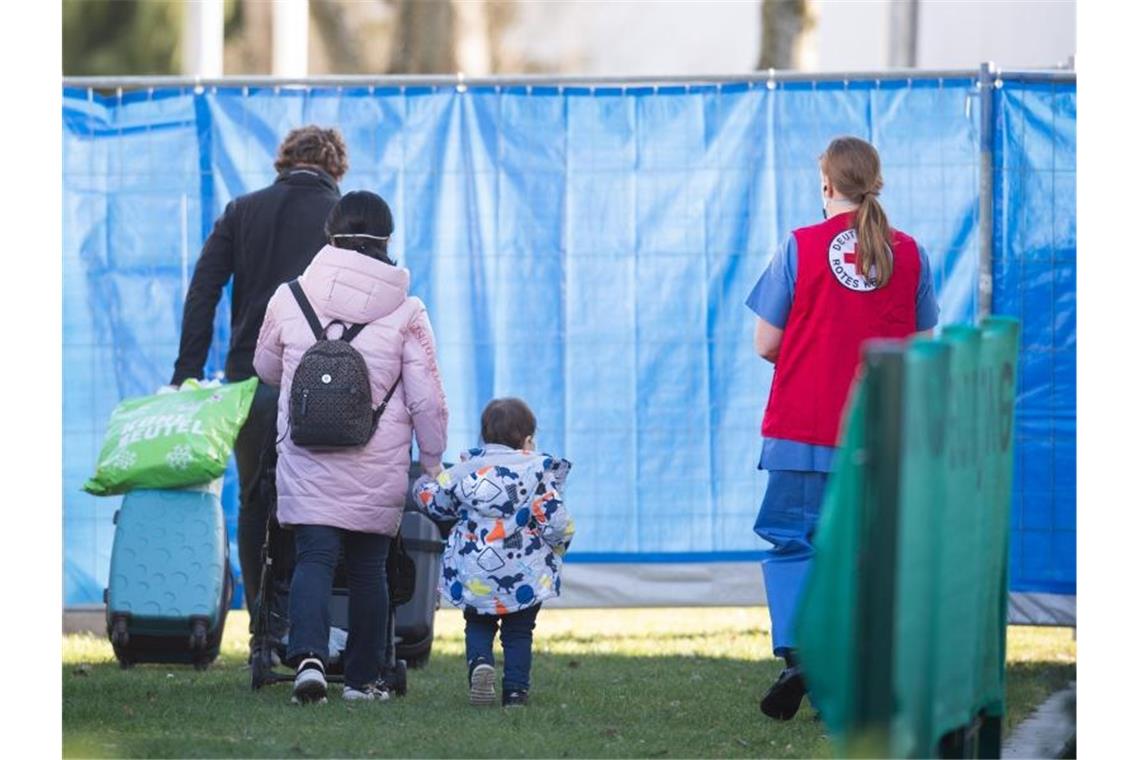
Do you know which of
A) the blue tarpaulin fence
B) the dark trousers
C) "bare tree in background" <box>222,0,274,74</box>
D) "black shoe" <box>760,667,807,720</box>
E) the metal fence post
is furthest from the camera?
"bare tree in background" <box>222,0,274,74</box>

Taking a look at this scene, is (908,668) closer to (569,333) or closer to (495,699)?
(495,699)

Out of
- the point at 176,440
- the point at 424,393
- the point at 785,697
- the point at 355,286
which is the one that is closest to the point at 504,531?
the point at 424,393

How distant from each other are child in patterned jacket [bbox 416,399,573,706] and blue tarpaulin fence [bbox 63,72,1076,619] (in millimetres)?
1764

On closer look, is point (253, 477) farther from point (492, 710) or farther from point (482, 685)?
point (492, 710)

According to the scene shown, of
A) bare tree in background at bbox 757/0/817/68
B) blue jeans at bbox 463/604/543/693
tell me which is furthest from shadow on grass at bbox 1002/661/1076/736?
bare tree in background at bbox 757/0/817/68

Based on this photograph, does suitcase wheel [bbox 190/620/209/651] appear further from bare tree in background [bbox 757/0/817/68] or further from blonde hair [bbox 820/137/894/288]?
bare tree in background [bbox 757/0/817/68]

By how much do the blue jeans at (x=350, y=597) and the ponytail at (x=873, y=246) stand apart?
1.77 m

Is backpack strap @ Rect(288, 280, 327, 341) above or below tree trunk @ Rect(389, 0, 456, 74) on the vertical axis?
below

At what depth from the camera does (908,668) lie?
3.69 m

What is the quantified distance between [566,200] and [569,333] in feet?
1.78

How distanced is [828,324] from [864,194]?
424mm

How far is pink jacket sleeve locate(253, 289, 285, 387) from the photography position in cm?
648

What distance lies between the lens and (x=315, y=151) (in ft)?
24.1
